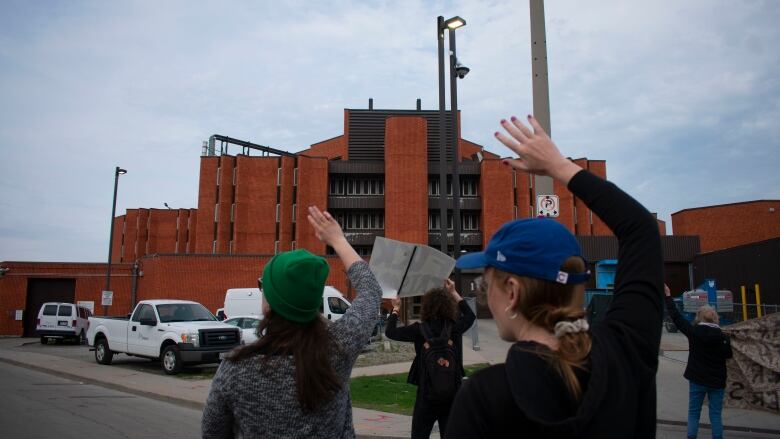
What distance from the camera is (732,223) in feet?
173

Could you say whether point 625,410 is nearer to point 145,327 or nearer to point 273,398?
point 273,398

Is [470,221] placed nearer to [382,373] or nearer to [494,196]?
[494,196]

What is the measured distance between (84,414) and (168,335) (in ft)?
21.7

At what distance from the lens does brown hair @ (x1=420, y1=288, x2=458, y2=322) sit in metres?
5.56

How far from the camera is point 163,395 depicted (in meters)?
12.4

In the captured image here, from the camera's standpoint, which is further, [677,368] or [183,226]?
[183,226]

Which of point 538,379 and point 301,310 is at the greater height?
point 301,310

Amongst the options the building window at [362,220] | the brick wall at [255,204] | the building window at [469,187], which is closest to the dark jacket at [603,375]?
the brick wall at [255,204]

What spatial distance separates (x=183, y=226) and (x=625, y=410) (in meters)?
73.0

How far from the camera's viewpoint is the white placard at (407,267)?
5098 millimetres

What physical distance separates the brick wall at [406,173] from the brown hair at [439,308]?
48.8 m

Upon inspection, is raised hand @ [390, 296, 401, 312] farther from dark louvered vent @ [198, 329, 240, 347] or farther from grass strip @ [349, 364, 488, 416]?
dark louvered vent @ [198, 329, 240, 347]

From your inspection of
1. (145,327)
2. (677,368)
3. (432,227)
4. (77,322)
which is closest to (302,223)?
(432,227)

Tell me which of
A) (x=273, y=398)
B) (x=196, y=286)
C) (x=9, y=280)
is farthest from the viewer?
(x=196, y=286)
